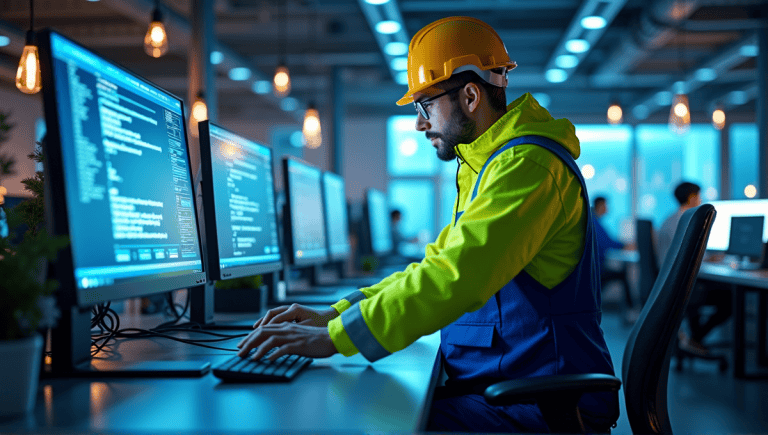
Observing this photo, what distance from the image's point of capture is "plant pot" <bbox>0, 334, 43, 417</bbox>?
0.79 metres

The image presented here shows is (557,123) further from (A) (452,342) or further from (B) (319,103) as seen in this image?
(B) (319,103)

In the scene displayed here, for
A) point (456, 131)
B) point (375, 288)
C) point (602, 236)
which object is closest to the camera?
point (456, 131)

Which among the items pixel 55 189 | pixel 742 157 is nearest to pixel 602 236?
pixel 742 157

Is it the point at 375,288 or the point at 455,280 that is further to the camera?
the point at 375,288

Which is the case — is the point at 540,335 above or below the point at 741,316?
above

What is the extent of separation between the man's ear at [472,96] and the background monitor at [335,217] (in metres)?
1.51

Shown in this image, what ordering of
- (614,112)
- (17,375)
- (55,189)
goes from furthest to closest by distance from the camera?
(614,112)
(55,189)
(17,375)

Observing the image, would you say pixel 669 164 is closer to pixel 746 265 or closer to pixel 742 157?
pixel 742 157

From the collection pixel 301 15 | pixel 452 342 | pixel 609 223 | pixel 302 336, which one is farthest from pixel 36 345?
pixel 609 223

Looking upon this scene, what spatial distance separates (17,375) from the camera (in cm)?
80

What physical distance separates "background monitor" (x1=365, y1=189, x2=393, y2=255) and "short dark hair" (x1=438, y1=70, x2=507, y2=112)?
2667 mm

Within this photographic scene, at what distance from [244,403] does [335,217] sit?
2.26m

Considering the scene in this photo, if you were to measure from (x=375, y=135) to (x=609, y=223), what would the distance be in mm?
4930

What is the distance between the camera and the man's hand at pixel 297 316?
4.28 feet
